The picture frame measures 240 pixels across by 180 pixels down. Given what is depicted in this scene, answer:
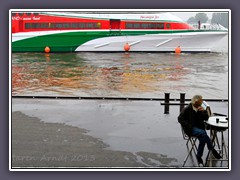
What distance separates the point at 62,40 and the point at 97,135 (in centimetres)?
3173

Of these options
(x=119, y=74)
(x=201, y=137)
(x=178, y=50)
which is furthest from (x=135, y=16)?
(x=201, y=137)

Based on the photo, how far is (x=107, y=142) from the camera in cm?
730

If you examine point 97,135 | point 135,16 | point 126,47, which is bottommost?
point 97,135

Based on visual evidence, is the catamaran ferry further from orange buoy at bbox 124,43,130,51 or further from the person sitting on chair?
the person sitting on chair

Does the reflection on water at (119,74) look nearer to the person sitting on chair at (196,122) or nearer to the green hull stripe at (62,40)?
the green hull stripe at (62,40)

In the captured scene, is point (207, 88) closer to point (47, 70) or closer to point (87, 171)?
point (47, 70)

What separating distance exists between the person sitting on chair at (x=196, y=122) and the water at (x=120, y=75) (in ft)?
32.5

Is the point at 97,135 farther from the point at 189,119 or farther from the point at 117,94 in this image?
the point at 117,94

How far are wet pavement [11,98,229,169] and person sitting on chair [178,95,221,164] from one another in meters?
0.31

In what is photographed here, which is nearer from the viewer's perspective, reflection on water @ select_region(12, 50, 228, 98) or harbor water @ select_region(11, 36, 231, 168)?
harbor water @ select_region(11, 36, 231, 168)

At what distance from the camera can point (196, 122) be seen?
630cm

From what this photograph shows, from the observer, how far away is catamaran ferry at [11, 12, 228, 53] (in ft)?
124

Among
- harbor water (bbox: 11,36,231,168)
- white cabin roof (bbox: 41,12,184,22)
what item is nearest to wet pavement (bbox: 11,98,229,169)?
harbor water (bbox: 11,36,231,168)
